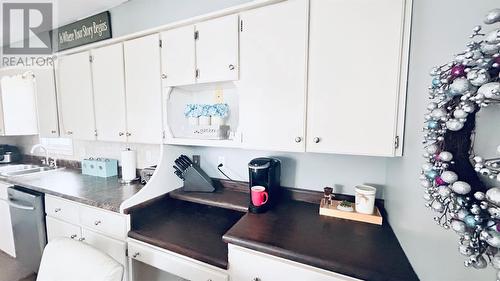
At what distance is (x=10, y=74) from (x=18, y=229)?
2.03 meters

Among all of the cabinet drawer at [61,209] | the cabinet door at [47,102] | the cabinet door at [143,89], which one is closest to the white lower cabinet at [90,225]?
the cabinet drawer at [61,209]

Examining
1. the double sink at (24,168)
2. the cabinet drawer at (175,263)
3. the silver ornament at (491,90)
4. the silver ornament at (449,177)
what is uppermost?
the silver ornament at (491,90)

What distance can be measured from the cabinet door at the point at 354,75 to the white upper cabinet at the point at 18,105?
142 inches

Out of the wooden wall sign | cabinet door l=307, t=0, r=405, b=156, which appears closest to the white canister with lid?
cabinet door l=307, t=0, r=405, b=156

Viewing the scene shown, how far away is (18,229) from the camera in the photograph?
2.08 m

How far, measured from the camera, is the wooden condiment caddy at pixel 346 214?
4.13 ft

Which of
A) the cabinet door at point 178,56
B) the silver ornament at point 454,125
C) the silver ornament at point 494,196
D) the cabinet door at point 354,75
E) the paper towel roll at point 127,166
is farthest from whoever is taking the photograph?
the paper towel roll at point 127,166

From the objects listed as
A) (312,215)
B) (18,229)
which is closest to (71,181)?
(18,229)

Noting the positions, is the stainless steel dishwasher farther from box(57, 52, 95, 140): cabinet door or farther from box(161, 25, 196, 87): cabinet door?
box(161, 25, 196, 87): cabinet door

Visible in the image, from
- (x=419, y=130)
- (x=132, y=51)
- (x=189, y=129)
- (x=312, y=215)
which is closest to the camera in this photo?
(x=419, y=130)

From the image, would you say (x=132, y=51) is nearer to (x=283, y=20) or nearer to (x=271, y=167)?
(x=283, y=20)

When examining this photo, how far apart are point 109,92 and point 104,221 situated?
42.3 inches

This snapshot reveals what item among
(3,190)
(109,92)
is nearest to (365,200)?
(109,92)

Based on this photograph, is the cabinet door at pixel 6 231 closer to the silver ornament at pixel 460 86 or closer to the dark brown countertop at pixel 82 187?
the dark brown countertop at pixel 82 187
